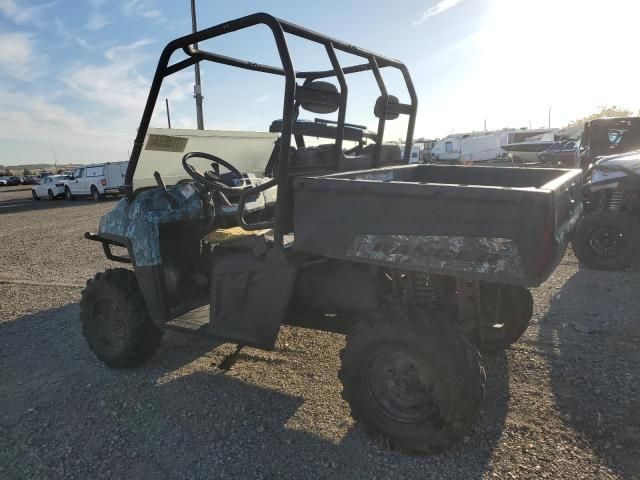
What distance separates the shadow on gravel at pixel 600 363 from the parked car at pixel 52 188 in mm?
23714

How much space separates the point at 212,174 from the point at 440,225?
83.3 inches

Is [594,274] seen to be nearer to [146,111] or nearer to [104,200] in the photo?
[146,111]

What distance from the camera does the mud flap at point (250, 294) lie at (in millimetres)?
2773

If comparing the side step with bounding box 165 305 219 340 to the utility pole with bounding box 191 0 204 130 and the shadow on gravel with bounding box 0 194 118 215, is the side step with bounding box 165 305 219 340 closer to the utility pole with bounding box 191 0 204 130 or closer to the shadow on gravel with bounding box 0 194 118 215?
the utility pole with bounding box 191 0 204 130

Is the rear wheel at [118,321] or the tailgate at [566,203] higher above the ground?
the tailgate at [566,203]

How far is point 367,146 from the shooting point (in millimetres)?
3678

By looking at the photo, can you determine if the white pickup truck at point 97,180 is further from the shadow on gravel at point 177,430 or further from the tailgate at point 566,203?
the tailgate at point 566,203

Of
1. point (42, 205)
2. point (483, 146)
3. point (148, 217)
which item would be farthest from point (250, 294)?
point (483, 146)

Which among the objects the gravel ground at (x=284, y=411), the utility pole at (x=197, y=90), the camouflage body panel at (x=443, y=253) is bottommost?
the gravel ground at (x=284, y=411)

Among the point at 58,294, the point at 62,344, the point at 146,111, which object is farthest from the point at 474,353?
the point at 58,294

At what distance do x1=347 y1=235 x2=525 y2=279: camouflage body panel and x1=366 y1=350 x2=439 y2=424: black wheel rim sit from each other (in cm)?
52

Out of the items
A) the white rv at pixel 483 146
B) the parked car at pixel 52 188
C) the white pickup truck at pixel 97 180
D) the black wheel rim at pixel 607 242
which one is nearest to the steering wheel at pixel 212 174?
the black wheel rim at pixel 607 242

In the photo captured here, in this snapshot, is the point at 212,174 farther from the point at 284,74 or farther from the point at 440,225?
the point at 440,225

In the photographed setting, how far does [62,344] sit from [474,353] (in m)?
3.60
